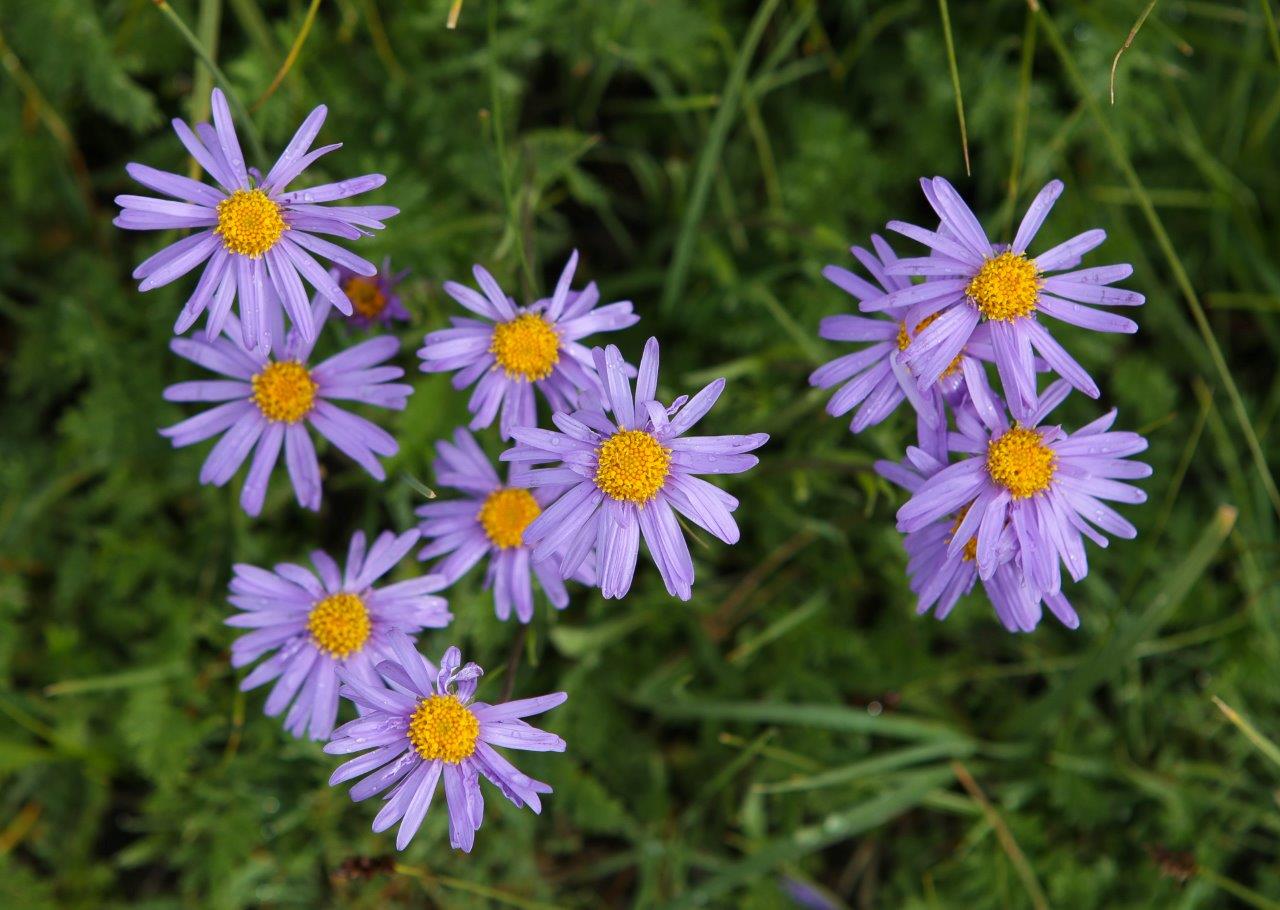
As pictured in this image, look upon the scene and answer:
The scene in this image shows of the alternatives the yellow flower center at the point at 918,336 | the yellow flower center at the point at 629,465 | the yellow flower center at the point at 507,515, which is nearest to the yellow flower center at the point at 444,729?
the yellow flower center at the point at 507,515

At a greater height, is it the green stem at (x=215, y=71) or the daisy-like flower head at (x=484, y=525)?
the green stem at (x=215, y=71)

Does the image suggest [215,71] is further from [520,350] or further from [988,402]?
[988,402]

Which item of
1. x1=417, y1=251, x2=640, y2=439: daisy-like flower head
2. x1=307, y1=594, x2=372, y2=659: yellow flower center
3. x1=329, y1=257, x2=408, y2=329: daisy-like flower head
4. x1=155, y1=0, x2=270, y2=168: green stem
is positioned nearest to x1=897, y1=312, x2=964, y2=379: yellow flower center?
x1=417, y1=251, x2=640, y2=439: daisy-like flower head

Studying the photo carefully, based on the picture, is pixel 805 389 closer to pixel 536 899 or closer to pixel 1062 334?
pixel 1062 334

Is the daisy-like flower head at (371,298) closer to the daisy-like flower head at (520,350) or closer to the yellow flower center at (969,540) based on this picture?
the daisy-like flower head at (520,350)

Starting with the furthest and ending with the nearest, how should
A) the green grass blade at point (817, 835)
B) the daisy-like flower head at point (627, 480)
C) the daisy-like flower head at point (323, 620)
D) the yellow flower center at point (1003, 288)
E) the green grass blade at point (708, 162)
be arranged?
the green grass blade at point (817, 835)
the green grass blade at point (708, 162)
the daisy-like flower head at point (323, 620)
the yellow flower center at point (1003, 288)
the daisy-like flower head at point (627, 480)

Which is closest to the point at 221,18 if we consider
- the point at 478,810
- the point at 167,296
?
the point at 167,296
